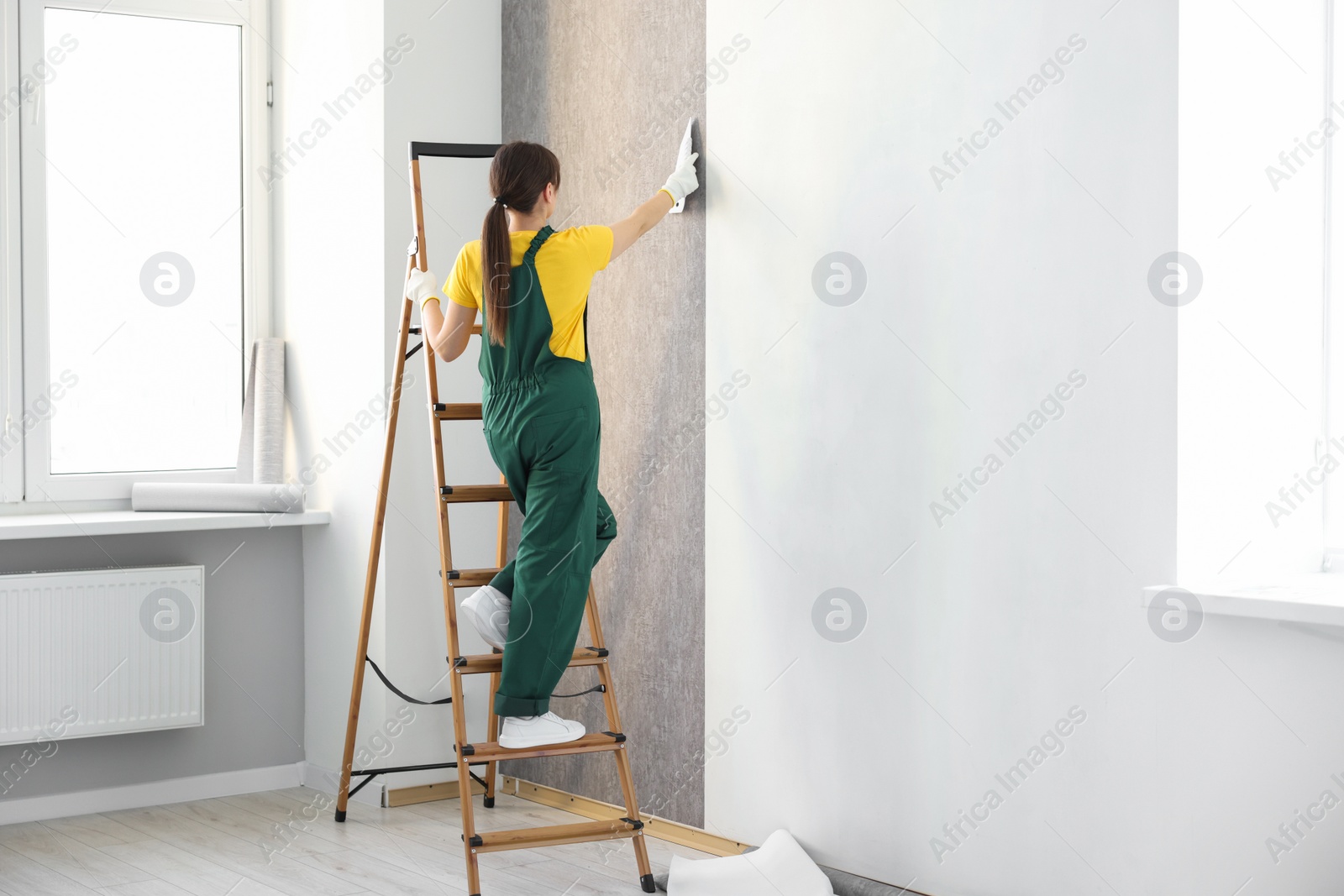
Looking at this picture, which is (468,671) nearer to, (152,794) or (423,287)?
(423,287)

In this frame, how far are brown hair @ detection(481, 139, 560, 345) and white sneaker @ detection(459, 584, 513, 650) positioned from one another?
57 cm

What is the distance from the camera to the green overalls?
274cm

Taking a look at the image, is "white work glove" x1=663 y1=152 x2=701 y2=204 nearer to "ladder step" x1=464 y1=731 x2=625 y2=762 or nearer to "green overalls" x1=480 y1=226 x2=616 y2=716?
"green overalls" x1=480 y1=226 x2=616 y2=716

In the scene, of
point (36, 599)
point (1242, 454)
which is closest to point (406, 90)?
point (36, 599)

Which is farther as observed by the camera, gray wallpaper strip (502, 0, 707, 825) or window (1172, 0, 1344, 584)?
gray wallpaper strip (502, 0, 707, 825)

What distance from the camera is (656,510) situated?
3361 millimetres

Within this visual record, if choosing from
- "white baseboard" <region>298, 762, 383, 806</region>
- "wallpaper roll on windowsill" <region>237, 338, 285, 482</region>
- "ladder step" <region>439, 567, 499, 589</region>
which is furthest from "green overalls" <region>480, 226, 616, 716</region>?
"wallpaper roll on windowsill" <region>237, 338, 285, 482</region>

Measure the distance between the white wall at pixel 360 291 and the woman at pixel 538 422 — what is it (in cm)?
98

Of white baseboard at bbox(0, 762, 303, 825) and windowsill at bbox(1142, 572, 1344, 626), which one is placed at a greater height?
windowsill at bbox(1142, 572, 1344, 626)

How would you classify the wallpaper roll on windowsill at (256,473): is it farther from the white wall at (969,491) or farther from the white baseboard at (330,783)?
the white wall at (969,491)

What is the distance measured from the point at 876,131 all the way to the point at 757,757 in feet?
4.98

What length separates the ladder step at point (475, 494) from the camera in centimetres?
307

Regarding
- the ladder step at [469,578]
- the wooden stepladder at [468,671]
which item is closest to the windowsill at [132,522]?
the wooden stepladder at [468,671]

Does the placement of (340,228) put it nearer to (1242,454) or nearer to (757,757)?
(757,757)
